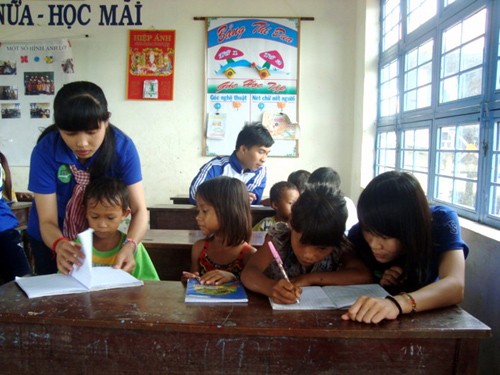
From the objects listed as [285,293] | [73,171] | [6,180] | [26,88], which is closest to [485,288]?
[285,293]

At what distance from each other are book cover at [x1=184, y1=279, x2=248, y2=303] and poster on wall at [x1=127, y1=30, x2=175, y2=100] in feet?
11.6

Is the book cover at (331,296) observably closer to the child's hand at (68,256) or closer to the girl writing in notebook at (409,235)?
the girl writing in notebook at (409,235)

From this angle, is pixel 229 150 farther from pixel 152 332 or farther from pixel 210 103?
pixel 152 332

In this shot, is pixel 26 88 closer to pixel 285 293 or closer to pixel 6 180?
pixel 6 180

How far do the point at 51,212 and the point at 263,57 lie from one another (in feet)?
10.9

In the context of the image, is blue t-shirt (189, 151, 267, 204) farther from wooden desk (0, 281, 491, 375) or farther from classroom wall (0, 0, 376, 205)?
wooden desk (0, 281, 491, 375)

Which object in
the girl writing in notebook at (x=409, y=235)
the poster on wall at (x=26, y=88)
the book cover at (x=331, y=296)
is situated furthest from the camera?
the poster on wall at (x=26, y=88)

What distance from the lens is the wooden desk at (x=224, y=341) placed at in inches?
35.3

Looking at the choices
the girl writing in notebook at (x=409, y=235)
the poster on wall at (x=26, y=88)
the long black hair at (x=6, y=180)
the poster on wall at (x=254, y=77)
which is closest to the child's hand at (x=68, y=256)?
the girl writing in notebook at (x=409, y=235)

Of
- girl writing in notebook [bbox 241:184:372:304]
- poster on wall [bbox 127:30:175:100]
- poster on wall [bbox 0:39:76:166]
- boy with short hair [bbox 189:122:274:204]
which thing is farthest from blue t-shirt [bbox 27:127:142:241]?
poster on wall [bbox 0:39:76:166]

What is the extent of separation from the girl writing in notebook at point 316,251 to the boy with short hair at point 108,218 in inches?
19.6

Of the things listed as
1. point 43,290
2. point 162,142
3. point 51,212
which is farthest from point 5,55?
point 43,290

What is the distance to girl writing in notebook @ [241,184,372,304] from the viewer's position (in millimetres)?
1208

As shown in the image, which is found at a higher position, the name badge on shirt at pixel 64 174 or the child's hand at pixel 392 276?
the name badge on shirt at pixel 64 174
